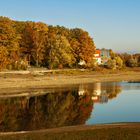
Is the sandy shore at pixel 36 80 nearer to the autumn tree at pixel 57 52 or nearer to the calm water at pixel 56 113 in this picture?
the autumn tree at pixel 57 52

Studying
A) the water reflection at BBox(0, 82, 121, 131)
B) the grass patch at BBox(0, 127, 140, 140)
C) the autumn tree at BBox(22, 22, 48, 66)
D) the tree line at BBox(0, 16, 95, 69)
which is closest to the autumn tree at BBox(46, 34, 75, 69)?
the tree line at BBox(0, 16, 95, 69)

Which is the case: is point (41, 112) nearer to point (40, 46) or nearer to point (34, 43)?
point (40, 46)

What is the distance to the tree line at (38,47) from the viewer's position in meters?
89.1

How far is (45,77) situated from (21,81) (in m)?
11.7

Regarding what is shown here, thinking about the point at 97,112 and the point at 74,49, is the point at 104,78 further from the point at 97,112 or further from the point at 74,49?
the point at 97,112

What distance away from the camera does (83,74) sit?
9969 centimetres

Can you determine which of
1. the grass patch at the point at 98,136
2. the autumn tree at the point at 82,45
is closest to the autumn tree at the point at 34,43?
the autumn tree at the point at 82,45

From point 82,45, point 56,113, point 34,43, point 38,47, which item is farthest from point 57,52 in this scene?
point 56,113

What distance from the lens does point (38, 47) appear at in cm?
10188

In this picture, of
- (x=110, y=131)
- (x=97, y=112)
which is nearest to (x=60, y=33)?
(x=97, y=112)

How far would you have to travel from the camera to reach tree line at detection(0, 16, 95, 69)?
89050 mm

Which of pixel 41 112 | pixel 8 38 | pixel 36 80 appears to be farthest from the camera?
pixel 8 38

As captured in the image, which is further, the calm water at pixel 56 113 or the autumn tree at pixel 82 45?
the autumn tree at pixel 82 45

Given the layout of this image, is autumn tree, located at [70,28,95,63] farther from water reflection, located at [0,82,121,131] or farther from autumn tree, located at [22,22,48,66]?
water reflection, located at [0,82,121,131]
